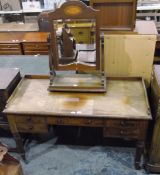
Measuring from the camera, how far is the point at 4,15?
4148 mm

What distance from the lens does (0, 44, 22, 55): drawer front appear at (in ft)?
12.3

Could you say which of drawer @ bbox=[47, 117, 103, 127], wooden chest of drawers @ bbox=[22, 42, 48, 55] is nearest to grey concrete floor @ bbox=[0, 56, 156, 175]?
drawer @ bbox=[47, 117, 103, 127]

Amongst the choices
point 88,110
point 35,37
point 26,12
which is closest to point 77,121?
point 88,110

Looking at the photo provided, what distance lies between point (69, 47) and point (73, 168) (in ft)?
3.41

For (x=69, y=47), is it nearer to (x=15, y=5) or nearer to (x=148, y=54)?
(x=148, y=54)

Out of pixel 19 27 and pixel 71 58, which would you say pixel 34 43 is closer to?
pixel 19 27

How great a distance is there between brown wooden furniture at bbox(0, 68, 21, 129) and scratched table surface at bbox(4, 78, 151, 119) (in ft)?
0.19

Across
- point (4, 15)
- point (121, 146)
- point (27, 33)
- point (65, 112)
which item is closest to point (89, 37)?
point (65, 112)

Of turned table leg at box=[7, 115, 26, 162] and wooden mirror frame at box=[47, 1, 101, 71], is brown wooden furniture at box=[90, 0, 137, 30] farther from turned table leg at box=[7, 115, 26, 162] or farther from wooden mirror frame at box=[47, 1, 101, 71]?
turned table leg at box=[7, 115, 26, 162]

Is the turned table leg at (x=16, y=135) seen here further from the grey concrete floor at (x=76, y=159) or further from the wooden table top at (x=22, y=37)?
the wooden table top at (x=22, y=37)

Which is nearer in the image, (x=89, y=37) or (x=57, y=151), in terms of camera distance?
(x=89, y=37)

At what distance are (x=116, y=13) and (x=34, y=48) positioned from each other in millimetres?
2003

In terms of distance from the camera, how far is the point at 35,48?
3.78 m

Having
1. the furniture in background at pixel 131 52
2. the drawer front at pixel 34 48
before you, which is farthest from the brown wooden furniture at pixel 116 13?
the drawer front at pixel 34 48
